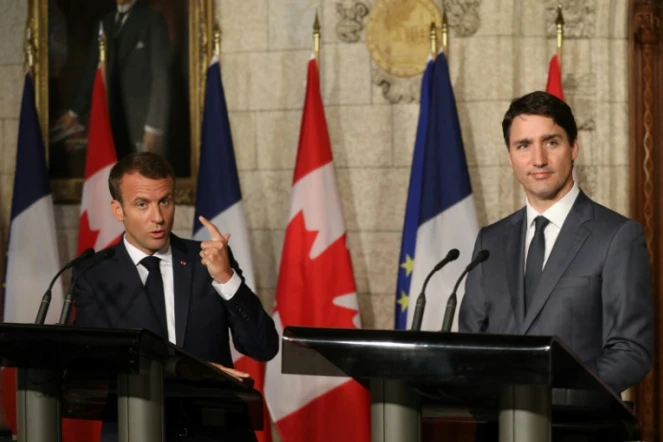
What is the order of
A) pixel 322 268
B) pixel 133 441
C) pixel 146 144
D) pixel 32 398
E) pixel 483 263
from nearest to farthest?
pixel 133 441 → pixel 32 398 → pixel 483 263 → pixel 322 268 → pixel 146 144

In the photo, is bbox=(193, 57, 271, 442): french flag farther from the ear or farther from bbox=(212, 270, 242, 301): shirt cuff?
bbox=(212, 270, 242, 301): shirt cuff

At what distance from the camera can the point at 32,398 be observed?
9.08ft

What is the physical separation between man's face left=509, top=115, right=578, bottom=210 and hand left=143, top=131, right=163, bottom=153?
3.73m

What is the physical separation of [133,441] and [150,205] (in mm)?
939

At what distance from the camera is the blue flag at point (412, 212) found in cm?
573

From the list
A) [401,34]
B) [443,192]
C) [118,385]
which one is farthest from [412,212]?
[118,385]

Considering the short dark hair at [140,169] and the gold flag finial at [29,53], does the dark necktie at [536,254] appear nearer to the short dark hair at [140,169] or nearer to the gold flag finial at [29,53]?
the short dark hair at [140,169]

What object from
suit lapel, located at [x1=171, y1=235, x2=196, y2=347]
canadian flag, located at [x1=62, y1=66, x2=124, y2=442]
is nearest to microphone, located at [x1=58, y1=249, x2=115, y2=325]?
suit lapel, located at [x1=171, y1=235, x2=196, y2=347]

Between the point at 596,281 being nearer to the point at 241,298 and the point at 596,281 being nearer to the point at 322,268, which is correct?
the point at 241,298

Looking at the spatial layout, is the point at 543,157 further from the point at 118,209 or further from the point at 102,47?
the point at 102,47

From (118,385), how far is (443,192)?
129 inches

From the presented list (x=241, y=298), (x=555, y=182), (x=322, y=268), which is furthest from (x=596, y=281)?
(x=322, y=268)

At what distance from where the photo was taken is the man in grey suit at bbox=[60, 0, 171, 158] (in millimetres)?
6336

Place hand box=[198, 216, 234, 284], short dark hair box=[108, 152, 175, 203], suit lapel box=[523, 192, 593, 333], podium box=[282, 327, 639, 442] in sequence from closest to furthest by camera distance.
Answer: podium box=[282, 327, 639, 442], suit lapel box=[523, 192, 593, 333], hand box=[198, 216, 234, 284], short dark hair box=[108, 152, 175, 203]
